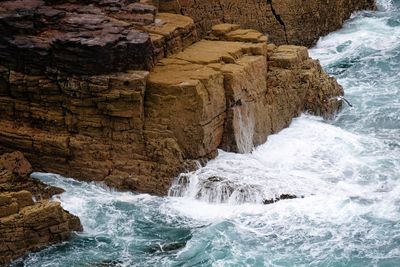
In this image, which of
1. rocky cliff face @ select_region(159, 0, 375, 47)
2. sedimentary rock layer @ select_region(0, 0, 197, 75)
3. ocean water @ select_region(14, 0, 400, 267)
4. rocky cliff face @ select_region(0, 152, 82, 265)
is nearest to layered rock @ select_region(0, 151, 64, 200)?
ocean water @ select_region(14, 0, 400, 267)

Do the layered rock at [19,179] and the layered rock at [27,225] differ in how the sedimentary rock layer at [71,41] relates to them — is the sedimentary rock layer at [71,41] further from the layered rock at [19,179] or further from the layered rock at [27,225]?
the layered rock at [27,225]

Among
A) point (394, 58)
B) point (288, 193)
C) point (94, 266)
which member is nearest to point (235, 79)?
point (288, 193)

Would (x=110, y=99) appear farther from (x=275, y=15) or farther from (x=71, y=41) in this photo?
(x=275, y=15)

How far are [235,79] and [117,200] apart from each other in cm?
409

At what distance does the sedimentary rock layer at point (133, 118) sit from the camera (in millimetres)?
16641

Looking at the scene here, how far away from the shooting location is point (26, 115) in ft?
57.2

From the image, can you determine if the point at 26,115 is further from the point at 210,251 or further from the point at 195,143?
the point at 210,251

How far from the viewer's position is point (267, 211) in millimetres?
15641

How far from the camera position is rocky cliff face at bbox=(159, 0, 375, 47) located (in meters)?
23.2

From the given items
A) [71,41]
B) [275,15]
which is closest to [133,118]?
[71,41]

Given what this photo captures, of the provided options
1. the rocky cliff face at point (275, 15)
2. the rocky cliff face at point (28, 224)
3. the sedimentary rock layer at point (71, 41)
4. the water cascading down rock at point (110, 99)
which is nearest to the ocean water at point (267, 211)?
the rocky cliff face at point (28, 224)

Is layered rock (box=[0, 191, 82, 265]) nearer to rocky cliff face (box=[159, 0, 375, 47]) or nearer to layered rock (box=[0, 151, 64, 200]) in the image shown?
layered rock (box=[0, 151, 64, 200])

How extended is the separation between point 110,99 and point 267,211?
4.44 meters

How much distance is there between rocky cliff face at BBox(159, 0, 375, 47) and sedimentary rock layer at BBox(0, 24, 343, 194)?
5266mm
